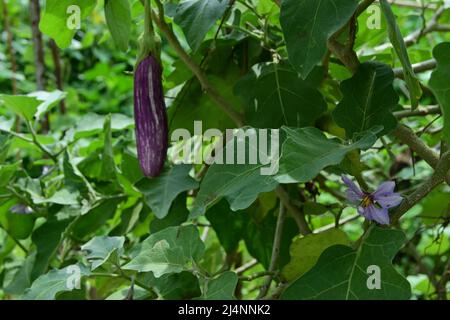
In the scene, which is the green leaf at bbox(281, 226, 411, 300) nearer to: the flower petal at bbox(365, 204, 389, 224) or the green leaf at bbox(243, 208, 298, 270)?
the flower petal at bbox(365, 204, 389, 224)

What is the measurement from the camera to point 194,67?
30.7 inches

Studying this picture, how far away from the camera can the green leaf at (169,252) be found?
2.11ft

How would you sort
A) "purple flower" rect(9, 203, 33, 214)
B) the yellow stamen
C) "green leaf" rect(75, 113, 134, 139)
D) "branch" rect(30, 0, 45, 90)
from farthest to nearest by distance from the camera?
"branch" rect(30, 0, 45, 90) < "green leaf" rect(75, 113, 134, 139) < "purple flower" rect(9, 203, 33, 214) < the yellow stamen

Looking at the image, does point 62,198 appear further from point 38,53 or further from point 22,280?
point 38,53

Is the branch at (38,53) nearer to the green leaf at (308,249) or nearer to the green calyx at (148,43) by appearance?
the green calyx at (148,43)

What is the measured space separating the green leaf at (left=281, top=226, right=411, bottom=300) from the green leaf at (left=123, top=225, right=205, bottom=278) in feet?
0.40

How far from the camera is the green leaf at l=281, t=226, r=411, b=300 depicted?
21.6 inches

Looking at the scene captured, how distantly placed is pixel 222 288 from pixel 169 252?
70 mm

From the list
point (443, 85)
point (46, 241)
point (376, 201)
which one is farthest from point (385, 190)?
point (46, 241)

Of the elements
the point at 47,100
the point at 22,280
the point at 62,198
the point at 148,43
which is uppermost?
the point at 148,43

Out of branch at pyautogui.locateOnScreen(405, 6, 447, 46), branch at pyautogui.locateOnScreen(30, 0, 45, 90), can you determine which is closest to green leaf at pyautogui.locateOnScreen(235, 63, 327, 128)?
branch at pyautogui.locateOnScreen(405, 6, 447, 46)

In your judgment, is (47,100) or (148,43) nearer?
(148,43)

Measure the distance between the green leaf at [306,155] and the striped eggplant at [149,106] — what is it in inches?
7.9

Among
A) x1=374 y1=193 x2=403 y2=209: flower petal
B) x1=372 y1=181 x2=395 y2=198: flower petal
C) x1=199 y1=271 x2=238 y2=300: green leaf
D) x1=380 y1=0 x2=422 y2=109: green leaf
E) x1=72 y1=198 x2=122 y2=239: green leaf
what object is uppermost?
x1=380 y1=0 x2=422 y2=109: green leaf
